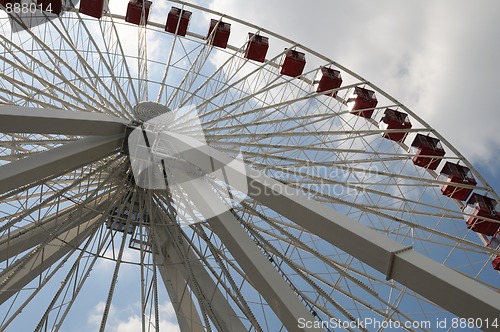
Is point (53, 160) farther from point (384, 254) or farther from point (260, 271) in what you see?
point (384, 254)

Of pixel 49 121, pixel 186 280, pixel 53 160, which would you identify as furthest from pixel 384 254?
pixel 186 280

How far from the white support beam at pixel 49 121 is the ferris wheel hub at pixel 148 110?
4289mm

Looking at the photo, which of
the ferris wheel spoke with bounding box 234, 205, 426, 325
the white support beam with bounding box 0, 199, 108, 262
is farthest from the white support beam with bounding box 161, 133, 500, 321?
the white support beam with bounding box 0, 199, 108, 262

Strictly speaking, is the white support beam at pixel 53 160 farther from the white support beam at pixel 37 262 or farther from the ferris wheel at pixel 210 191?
the white support beam at pixel 37 262

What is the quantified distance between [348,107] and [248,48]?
4.99 m

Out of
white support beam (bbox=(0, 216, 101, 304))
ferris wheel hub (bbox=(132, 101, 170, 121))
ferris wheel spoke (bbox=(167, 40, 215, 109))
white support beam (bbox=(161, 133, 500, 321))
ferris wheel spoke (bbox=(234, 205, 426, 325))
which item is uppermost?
ferris wheel spoke (bbox=(167, 40, 215, 109))

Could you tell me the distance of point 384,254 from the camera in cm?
746

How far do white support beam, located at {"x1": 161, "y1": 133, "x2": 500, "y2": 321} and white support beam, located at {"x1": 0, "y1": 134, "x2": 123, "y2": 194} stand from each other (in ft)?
12.5

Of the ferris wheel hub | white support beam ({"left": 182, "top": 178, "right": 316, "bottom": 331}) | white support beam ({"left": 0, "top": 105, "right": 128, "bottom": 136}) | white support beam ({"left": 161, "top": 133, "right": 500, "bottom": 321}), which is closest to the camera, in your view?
white support beam ({"left": 161, "top": 133, "right": 500, "bottom": 321})

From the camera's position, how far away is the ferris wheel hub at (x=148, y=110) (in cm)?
1649

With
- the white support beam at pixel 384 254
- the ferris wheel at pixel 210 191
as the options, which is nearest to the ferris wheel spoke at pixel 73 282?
the ferris wheel at pixel 210 191

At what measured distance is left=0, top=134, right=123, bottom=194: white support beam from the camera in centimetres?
1050

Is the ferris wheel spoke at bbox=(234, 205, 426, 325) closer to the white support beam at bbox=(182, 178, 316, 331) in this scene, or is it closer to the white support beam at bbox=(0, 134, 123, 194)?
the white support beam at bbox=(182, 178, 316, 331)

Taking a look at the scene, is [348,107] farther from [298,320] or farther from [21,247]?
[298,320]
